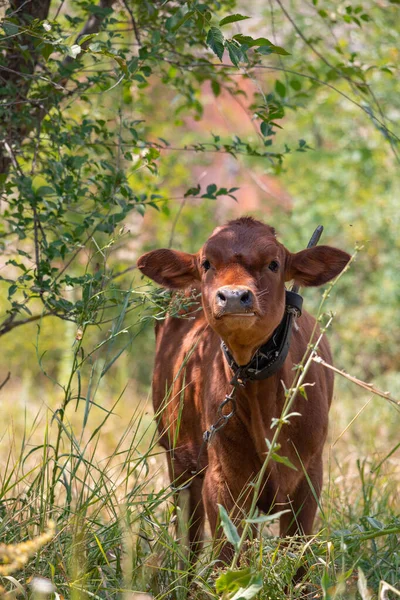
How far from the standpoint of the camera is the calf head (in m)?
3.67

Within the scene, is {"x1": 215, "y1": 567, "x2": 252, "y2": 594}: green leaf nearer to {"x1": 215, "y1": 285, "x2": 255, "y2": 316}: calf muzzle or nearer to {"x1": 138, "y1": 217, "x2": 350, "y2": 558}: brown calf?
{"x1": 138, "y1": 217, "x2": 350, "y2": 558}: brown calf

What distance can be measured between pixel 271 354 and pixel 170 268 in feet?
2.68

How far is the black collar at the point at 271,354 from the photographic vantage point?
13.2 feet

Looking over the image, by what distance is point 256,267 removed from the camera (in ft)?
13.1

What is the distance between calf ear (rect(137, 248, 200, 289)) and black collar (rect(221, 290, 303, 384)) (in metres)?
0.60

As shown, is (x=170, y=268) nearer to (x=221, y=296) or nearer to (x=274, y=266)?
(x=274, y=266)

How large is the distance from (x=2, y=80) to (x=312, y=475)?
268cm

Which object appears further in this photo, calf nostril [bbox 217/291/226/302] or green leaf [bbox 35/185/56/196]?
green leaf [bbox 35/185/56/196]

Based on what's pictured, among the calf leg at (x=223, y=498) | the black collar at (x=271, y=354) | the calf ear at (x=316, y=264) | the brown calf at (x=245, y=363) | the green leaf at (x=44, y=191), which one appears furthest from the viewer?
the green leaf at (x=44, y=191)

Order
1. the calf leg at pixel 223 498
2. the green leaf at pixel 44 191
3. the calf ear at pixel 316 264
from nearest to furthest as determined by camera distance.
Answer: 1. the calf leg at pixel 223 498
2. the calf ear at pixel 316 264
3. the green leaf at pixel 44 191

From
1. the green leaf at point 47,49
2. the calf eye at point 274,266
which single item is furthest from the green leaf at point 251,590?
the green leaf at point 47,49

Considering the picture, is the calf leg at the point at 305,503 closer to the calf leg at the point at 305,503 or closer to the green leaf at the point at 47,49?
the calf leg at the point at 305,503

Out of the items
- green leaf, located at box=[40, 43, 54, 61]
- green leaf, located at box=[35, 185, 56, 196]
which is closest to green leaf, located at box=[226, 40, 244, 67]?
green leaf, located at box=[40, 43, 54, 61]

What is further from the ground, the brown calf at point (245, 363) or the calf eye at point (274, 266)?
the calf eye at point (274, 266)
